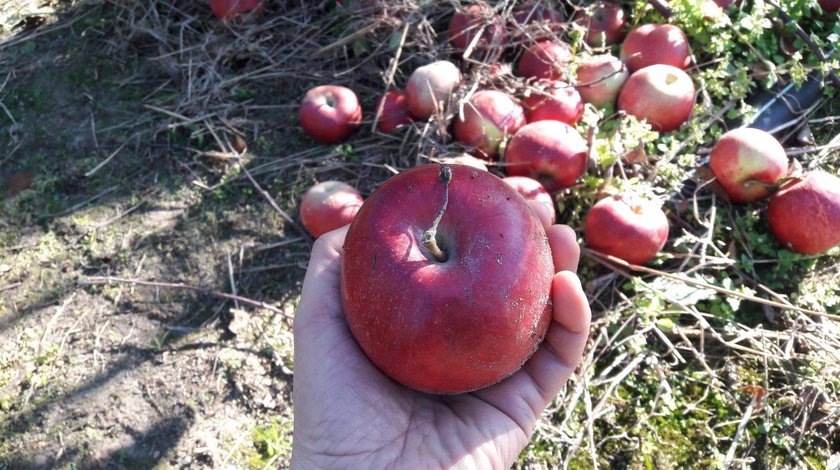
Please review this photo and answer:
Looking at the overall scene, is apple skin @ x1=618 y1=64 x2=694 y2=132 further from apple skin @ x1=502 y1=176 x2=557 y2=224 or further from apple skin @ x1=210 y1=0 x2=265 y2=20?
apple skin @ x1=210 y1=0 x2=265 y2=20

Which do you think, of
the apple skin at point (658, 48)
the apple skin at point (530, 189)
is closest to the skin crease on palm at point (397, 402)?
the apple skin at point (530, 189)

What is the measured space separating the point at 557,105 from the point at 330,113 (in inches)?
51.2

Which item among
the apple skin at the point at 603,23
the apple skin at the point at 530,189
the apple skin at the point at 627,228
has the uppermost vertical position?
the apple skin at the point at 603,23

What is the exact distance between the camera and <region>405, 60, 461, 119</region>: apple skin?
337 centimetres

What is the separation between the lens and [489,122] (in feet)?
10.5

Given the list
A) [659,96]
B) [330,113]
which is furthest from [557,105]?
[330,113]

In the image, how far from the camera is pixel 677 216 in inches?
121

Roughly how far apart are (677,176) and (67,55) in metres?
4.11

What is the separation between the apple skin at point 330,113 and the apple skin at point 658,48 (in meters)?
1.66

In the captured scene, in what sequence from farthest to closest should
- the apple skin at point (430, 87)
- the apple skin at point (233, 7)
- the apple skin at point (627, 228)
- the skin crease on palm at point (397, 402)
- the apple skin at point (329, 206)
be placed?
the apple skin at point (233, 7) → the apple skin at point (430, 87) → the apple skin at point (329, 206) → the apple skin at point (627, 228) → the skin crease on palm at point (397, 402)

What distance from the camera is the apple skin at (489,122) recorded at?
3.22 meters

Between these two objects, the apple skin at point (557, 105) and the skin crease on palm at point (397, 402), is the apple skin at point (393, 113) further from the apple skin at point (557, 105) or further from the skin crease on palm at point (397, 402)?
the skin crease on palm at point (397, 402)

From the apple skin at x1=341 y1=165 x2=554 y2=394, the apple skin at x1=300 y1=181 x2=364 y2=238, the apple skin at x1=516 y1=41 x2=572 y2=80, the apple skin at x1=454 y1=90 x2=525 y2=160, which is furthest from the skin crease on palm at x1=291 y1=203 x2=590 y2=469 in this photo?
the apple skin at x1=516 y1=41 x2=572 y2=80

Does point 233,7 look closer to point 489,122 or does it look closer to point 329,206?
point 329,206
